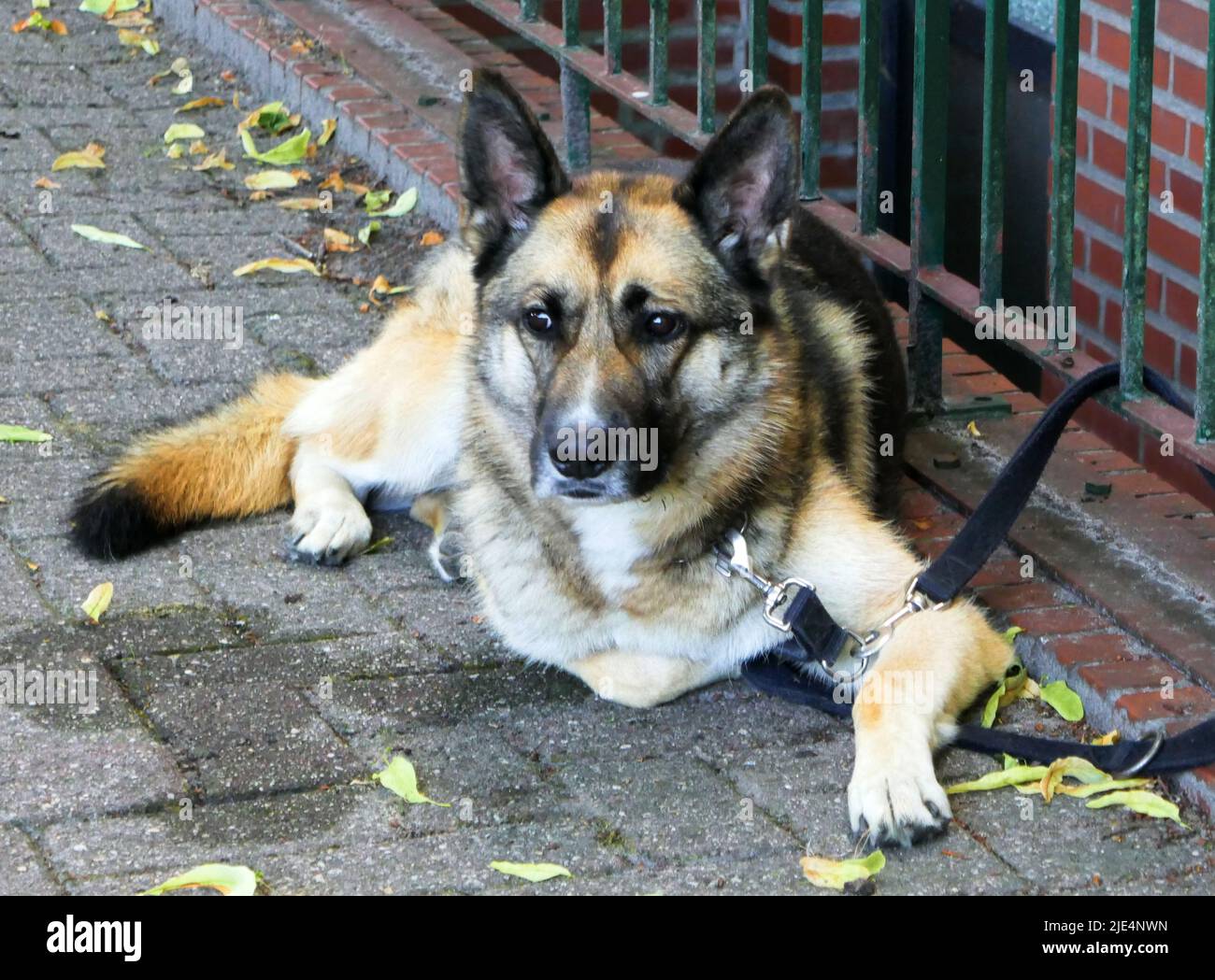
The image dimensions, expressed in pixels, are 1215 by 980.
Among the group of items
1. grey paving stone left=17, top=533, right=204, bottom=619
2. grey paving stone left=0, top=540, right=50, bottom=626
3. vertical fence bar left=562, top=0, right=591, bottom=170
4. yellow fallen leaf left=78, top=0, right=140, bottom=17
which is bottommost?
grey paving stone left=17, top=533, right=204, bottom=619

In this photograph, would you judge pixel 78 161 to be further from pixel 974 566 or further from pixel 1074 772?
pixel 1074 772

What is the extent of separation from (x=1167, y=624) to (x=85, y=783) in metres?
2.21

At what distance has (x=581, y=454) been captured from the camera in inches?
129

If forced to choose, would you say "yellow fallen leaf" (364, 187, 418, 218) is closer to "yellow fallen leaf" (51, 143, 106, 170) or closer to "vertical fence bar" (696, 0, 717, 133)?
"yellow fallen leaf" (51, 143, 106, 170)

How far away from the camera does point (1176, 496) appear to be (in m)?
4.08

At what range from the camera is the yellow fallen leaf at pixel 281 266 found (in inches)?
226

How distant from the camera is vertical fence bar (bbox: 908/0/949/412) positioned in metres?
4.20

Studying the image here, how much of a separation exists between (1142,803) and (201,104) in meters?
5.22

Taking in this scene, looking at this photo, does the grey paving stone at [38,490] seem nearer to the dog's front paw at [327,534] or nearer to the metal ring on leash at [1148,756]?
the dog's front paw at [327,534]

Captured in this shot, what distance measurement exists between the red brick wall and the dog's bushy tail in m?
2.59

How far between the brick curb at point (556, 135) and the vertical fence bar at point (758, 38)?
2.85 ft

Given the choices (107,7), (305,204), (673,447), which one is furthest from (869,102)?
(107,7)

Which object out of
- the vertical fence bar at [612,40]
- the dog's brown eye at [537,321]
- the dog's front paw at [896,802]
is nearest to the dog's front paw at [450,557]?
the dog's brown eye at [537,321]

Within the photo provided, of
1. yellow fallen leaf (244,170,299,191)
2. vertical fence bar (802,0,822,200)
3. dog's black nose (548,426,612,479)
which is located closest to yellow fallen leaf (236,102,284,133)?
yellow fallen leaf (244,170,299,191)
